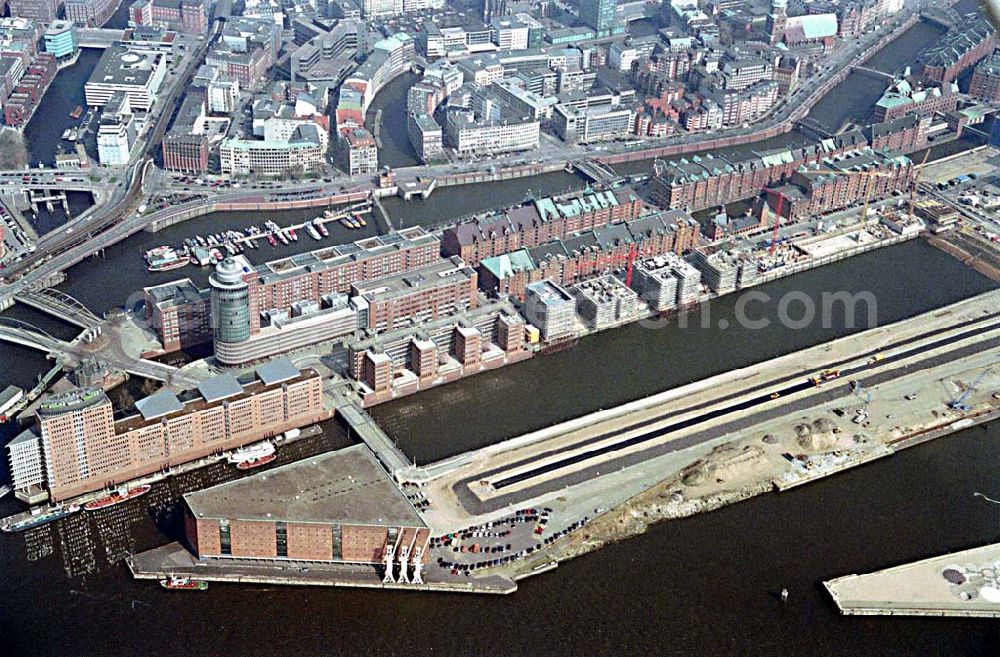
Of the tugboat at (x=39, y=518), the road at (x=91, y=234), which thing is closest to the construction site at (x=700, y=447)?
the tugboat at (x=39, y=518)

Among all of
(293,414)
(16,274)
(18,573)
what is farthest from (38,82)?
(18,573)

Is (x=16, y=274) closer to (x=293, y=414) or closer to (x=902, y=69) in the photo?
(x=293, y=414)

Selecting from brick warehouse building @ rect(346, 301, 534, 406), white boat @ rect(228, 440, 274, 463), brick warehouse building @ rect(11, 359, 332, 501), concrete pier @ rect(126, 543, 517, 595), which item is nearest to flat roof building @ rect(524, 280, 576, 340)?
brick warehouse building @ rect(346, 301, 534, 406)

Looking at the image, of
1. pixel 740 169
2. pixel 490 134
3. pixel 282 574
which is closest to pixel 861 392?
pixel 740 169

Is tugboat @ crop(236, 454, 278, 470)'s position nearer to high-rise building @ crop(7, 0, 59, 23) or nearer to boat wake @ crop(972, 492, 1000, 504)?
boat wake @ crop(972, 492, 1000, 504)

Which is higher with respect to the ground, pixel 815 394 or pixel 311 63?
pixel 311 63

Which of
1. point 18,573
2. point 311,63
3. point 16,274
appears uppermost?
point 311,63

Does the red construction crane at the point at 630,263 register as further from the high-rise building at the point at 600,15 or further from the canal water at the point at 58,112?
the high-rise building at the point at 600,15

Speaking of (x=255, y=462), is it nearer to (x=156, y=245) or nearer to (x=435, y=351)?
(x=435, y=351)
